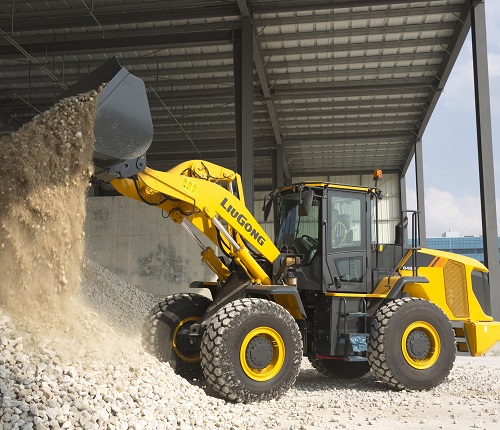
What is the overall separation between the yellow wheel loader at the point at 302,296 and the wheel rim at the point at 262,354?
1 cm

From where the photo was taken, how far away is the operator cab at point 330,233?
24.3 feet

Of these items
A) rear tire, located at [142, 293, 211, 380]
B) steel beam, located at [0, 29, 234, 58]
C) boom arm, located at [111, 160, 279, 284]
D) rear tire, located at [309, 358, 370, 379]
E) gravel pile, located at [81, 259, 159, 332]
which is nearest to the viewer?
boom arm, located at [111, 160, 279, 284]

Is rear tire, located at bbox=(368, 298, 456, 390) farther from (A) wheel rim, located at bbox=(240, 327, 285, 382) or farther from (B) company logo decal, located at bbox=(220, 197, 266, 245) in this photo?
(B) company logo decal, located at bbox=(220, 197, 266, 245)

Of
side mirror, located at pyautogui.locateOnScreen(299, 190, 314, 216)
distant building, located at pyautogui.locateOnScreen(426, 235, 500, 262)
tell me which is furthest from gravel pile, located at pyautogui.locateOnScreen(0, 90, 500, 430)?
distant building, located at pyautogui.locateOnScreen(426, 235, 500, 262)

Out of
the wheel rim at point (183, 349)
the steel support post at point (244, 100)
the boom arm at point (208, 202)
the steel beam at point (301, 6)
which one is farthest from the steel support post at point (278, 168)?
the wheel rim at point (183, 349)

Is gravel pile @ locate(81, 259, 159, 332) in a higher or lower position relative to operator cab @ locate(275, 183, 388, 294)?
lower

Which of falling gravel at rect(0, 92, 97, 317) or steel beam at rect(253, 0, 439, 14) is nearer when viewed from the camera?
falling gravel at rect(0, 92, 97, 317)

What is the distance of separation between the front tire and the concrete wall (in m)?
11.2

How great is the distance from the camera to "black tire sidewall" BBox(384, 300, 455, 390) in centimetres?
726

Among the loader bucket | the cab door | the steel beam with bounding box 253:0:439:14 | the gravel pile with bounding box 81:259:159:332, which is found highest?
the steel beam with bounding box 253:0:439:14

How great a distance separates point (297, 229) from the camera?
7625mm

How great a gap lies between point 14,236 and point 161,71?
40.7 feet

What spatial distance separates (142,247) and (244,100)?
6464 millimetres

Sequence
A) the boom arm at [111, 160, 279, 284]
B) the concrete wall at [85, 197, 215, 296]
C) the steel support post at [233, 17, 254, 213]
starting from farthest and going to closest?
the concrete wall at [85, 197, 215, 296], the steel support post at [233, 17, 254, 213], the boom arm at [111, 160, 279, 284]
